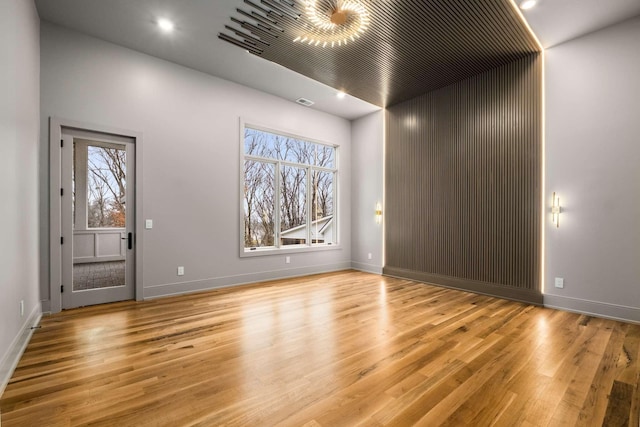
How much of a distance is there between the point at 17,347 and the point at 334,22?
15.1 ft

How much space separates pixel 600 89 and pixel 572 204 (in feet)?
4.91

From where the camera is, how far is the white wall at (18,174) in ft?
7.84

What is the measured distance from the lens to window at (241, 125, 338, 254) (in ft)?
19.1

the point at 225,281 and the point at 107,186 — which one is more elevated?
the point at 107,186

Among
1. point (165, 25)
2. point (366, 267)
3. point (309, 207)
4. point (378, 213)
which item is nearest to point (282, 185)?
point (309, 207)

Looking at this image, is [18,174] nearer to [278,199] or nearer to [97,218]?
[97,218]

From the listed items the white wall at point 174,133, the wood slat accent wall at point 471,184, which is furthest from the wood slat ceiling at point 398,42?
the white wall at point 174,133

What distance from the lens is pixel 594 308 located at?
12.6 feet

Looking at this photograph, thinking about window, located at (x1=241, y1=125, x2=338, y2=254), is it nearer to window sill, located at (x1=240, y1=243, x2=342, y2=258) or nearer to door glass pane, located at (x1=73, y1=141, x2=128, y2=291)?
window sill, located at (x1=240, y1=243, x2=342, y2=258)

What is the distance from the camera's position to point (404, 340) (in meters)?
3.02

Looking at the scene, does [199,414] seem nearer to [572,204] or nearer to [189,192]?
[189,192]

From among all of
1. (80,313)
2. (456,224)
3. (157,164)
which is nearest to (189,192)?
(157,164)

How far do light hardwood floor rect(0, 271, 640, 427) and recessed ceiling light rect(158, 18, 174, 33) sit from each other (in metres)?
3.68

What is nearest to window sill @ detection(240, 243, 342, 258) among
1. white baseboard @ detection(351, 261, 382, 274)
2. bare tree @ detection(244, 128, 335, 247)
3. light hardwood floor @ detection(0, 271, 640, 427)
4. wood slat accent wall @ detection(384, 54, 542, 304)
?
bare tree @ detection(244, 128, 335, 247)
